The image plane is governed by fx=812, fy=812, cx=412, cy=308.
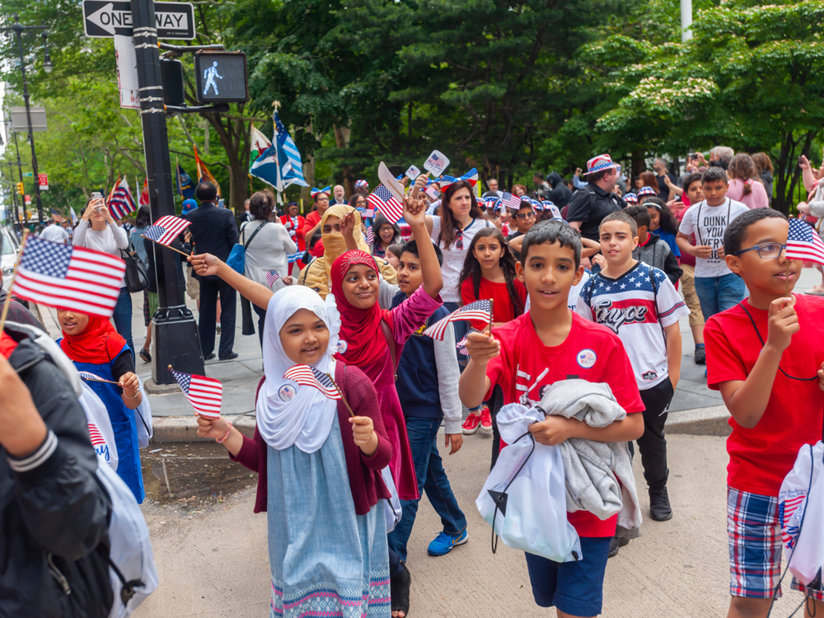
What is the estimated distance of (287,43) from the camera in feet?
84.9

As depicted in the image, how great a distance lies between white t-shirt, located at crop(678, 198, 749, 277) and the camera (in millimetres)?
7379

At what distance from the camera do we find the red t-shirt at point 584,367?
9.62 feet

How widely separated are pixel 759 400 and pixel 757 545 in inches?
22.4

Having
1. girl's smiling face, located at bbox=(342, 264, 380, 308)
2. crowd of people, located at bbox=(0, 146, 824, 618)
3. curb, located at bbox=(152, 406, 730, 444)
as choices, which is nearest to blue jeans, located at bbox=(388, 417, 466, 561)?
crowd of people, located at bbox=(0, 146, 824, 618)

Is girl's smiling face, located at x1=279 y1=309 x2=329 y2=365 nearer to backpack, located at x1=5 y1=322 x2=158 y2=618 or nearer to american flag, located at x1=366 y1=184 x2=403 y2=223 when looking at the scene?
backpack, located at x1=5 y1=322 x2=158 y2=618

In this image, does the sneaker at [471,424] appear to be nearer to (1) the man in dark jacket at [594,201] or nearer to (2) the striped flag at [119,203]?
(1) the man in dark jacket at [594,201]

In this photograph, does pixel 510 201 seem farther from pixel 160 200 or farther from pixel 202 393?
pixel 202 393

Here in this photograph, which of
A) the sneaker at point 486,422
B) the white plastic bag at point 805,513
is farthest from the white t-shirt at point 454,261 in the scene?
the white plastic bag at point 805,513

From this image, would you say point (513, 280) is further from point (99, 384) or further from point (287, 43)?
point (287, 43)

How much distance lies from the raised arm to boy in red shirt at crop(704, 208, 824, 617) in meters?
2.06

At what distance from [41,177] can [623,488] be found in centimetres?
4540

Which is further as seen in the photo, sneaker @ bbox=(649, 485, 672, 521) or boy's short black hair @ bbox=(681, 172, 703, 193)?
boy's short black hair @ bbox=(681, 172, 703, 193)

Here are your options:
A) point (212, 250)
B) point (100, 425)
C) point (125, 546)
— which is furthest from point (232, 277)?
point (212, 250)

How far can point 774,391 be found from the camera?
2.84 metres
